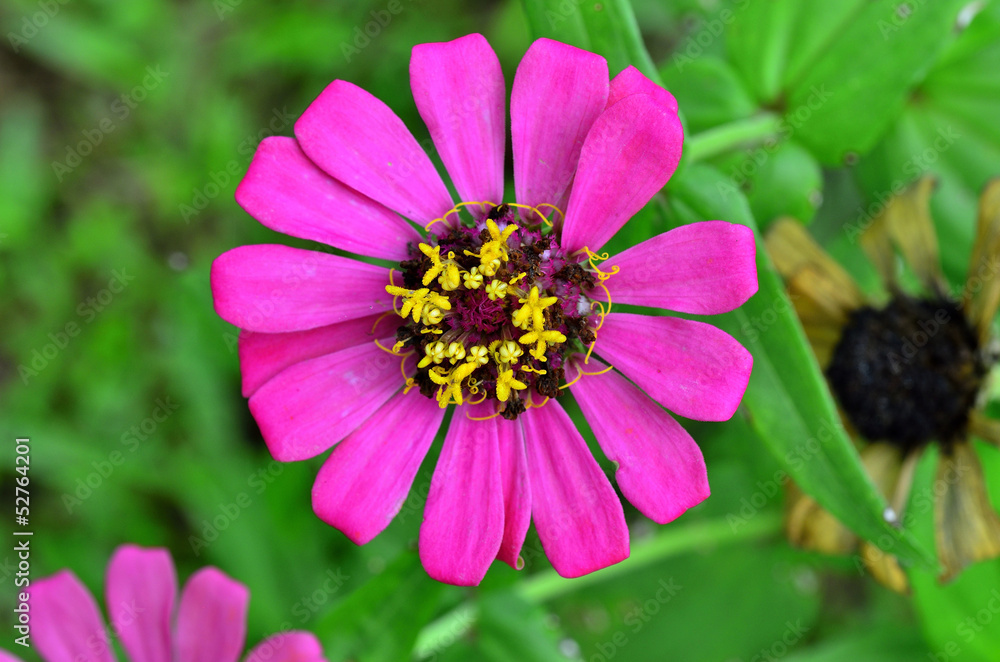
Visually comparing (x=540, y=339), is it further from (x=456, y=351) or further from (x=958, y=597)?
(x=958, y=597)

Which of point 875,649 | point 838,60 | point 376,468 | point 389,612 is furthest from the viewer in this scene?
point 875,649

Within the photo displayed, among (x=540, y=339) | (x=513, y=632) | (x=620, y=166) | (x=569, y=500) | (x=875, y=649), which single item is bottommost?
(x=875, y=649)

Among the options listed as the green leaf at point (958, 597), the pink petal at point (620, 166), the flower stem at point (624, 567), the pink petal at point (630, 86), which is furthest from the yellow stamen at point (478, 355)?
the green leaf at point (958, 597)

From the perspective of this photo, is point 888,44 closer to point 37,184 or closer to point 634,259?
point 634,259

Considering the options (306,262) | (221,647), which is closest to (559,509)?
(306,262)

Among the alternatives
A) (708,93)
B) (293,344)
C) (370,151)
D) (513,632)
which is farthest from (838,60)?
(513,632)
